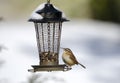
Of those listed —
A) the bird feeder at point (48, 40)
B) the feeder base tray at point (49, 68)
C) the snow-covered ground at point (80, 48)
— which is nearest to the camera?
the feeder base tray at point (49, 68)

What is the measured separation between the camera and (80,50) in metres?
6.09

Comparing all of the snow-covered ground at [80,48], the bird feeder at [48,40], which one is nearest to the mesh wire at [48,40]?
the bird feeder at [48,40]

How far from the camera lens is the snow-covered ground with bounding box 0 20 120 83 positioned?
226 inches

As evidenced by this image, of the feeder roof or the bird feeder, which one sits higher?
the feeder roof

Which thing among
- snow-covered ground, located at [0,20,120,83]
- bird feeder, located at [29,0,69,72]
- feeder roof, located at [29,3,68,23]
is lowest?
snow-covered ground, located at [0,20,120,83]

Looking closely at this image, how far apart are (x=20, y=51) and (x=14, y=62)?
0.48 feet

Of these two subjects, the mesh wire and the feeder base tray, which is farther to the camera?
the mesh wire

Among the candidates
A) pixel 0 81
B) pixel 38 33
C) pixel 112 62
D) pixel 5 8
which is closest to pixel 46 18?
pixel 38 33

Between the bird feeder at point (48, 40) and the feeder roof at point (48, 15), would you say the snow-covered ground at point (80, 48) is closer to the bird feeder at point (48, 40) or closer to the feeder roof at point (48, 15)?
the bird feeder at point (48, 40)

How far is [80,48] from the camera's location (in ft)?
20.1

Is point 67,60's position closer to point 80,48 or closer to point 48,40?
point 48,40

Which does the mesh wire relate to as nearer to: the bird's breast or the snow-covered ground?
the bird's breast

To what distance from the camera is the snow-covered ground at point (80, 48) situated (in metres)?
5.73

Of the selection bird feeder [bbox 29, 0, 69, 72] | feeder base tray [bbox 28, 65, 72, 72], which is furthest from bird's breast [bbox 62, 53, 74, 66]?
feeder base tray [bbox 28, 65, 72, 72]
